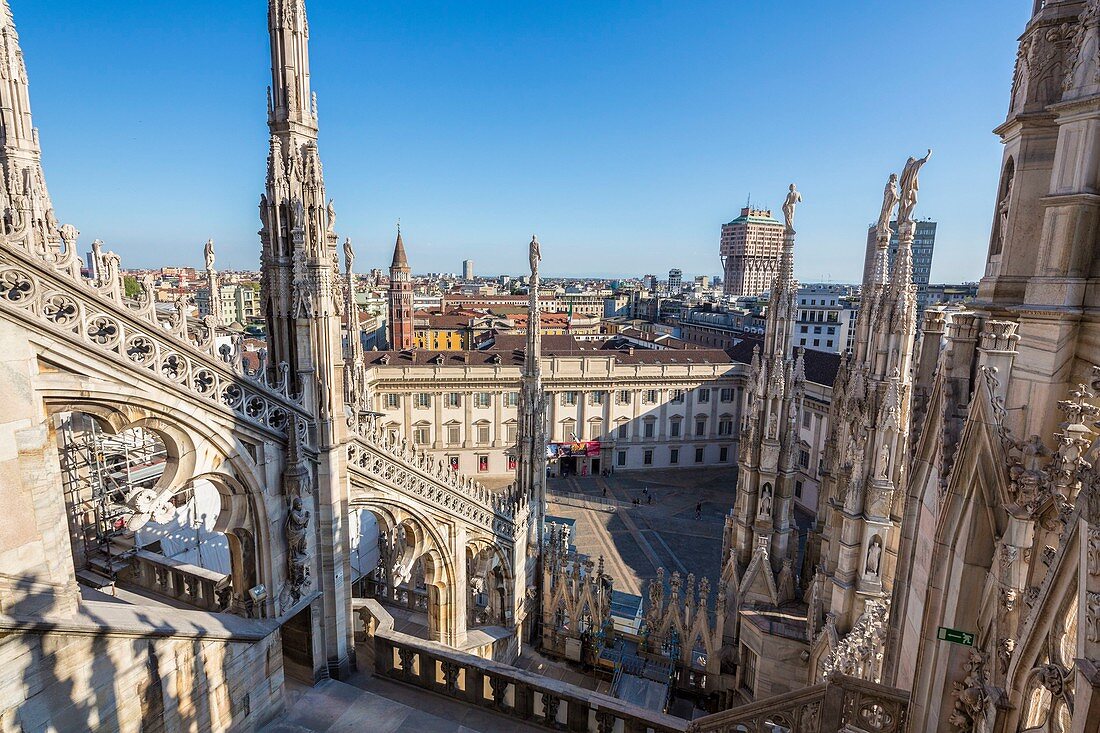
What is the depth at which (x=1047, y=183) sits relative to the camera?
5312mm

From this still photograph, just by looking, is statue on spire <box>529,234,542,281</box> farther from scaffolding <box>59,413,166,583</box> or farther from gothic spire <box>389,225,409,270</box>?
gothic spire <box>389,225,409,270</box>

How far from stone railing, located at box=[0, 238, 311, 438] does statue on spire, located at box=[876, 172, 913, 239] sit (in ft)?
46.8

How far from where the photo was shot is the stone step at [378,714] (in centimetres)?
929

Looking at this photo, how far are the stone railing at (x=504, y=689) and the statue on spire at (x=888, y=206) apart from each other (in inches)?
482

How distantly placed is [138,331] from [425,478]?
768cm

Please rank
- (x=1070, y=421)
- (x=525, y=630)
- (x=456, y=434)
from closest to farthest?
(x=1070, y=421), (x=525, y=630), (x=456, y=434)

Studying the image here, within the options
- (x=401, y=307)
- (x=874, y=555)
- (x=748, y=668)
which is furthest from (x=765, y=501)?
(x=401, y=307)

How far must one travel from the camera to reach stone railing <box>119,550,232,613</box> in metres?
11.8

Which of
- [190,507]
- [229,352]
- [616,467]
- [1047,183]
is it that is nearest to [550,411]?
[616,467]

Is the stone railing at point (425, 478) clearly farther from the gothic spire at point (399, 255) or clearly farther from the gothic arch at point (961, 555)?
the gothic spire at point (399, 255)

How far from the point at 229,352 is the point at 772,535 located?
52.2ft

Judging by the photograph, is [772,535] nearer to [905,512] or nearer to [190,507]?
[905,512]

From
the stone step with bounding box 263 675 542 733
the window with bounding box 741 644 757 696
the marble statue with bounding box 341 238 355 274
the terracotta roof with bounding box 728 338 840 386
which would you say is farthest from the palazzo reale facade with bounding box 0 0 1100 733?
the terracotta roof with bounding box 728 338 840 386

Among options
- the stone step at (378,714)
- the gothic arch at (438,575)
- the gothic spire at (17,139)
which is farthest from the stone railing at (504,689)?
the gothic spire at (17,139)
